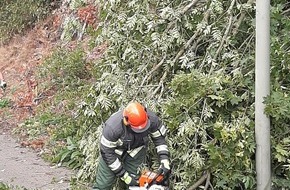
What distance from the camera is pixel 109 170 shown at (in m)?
6.97

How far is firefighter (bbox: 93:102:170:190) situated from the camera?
650 cm

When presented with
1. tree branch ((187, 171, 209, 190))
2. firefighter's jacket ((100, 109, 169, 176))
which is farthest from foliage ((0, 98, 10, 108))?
tree branch ((187, 171, 209, 190))

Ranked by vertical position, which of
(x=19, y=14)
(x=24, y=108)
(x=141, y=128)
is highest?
(x=141, y=128)

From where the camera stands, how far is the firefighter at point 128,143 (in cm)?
650

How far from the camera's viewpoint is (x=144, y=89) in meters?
7.61

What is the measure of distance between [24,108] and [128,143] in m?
6.06

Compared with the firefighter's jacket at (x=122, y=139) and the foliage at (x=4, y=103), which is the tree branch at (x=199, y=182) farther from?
the foliage at (x=4, y=103)

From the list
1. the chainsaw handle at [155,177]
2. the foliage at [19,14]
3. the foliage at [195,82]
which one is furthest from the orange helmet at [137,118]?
the foliage at [19,14]

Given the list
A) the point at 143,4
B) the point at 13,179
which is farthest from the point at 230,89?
the point at 13,179

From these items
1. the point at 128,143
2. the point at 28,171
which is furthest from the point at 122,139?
the point at 28,171

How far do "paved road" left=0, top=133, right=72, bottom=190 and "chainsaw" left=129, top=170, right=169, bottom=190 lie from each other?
5.69 feet

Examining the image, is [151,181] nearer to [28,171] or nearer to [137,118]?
[137,118]

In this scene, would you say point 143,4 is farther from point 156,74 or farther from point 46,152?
point 46,152

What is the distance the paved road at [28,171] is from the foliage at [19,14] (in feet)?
19.4
